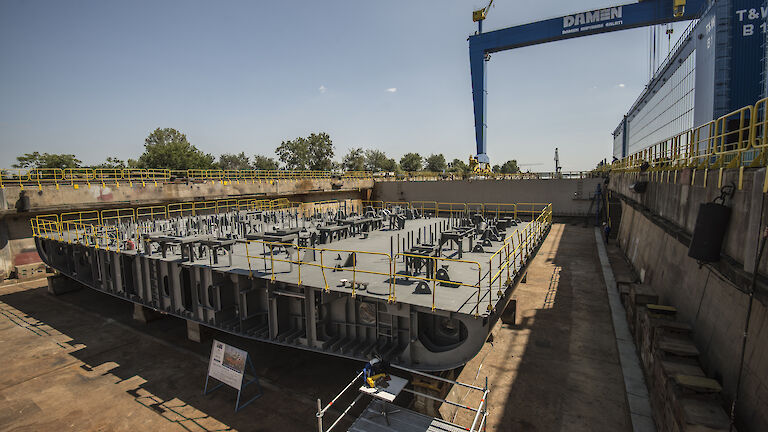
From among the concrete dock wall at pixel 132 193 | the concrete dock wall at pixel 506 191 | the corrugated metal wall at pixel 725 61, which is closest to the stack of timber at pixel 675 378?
the corrugated metal wall at pixel 725 61

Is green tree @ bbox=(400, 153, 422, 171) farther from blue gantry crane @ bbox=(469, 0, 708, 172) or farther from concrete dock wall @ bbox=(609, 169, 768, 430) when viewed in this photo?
concrete dock wall @ bbox=(609, 169, 768, 430)

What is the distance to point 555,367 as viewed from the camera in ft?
30.6

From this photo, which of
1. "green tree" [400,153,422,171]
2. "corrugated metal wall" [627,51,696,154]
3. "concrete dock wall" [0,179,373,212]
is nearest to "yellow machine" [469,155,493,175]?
"corrugated metal wall" [627,51,696,154]

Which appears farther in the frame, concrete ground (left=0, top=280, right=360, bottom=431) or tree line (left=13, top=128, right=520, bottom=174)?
tree line (left=13, top=128, right=520, bottom=174)

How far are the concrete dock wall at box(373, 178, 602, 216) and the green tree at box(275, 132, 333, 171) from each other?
124 ft

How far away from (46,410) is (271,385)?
16.3 feet

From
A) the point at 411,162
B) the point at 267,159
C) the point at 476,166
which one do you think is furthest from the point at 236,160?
the point at 476,166

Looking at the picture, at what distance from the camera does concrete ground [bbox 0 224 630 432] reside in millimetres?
7703

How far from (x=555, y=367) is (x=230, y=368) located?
813 cm

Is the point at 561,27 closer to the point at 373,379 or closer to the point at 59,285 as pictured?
the point at 373,379

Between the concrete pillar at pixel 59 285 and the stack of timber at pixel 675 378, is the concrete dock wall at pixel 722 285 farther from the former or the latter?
the concrete pillar at pixel 59 285

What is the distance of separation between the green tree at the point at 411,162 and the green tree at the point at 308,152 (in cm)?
3353

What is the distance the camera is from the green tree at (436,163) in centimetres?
11644

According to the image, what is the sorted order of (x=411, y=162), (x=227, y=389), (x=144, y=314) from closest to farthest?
1. (x=227, y=389)
2. (x=144, y=314)
3. (x=411, y=162)
